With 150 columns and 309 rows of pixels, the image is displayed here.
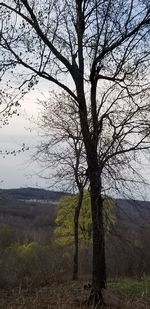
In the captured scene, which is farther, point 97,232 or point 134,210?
point 134,210

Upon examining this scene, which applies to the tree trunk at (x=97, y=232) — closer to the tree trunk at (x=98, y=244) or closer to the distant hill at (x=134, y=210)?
the tree trunk at (x=98, y=244)

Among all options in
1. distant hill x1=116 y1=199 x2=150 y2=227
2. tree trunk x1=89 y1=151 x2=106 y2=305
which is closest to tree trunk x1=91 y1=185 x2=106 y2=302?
tree trunk x1=89 y1=151 x2=106 y2=305

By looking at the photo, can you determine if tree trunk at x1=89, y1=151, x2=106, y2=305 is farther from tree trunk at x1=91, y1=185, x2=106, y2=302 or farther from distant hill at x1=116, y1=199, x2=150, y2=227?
distant hill at x1=116, y1=199, x2=150, y2=227

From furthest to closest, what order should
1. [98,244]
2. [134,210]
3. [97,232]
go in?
[134,210] < [98,244] < [97,232]

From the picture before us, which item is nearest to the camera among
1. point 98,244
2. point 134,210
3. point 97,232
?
point 97,232

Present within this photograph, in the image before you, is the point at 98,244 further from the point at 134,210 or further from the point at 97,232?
Result: the point at 134,210

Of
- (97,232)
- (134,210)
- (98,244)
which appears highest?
(134,210)

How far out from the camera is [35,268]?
35.1m

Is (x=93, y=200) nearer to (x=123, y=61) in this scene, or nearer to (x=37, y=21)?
(x=123, y=61)

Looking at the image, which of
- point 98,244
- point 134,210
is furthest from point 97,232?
point 134,210

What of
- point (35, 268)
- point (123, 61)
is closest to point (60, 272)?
point (35, 268)

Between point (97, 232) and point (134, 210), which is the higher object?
point (134, 210)

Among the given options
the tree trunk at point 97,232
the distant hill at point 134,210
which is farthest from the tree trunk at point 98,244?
the distant hill at point 134,210

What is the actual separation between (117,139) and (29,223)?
2780 inches
